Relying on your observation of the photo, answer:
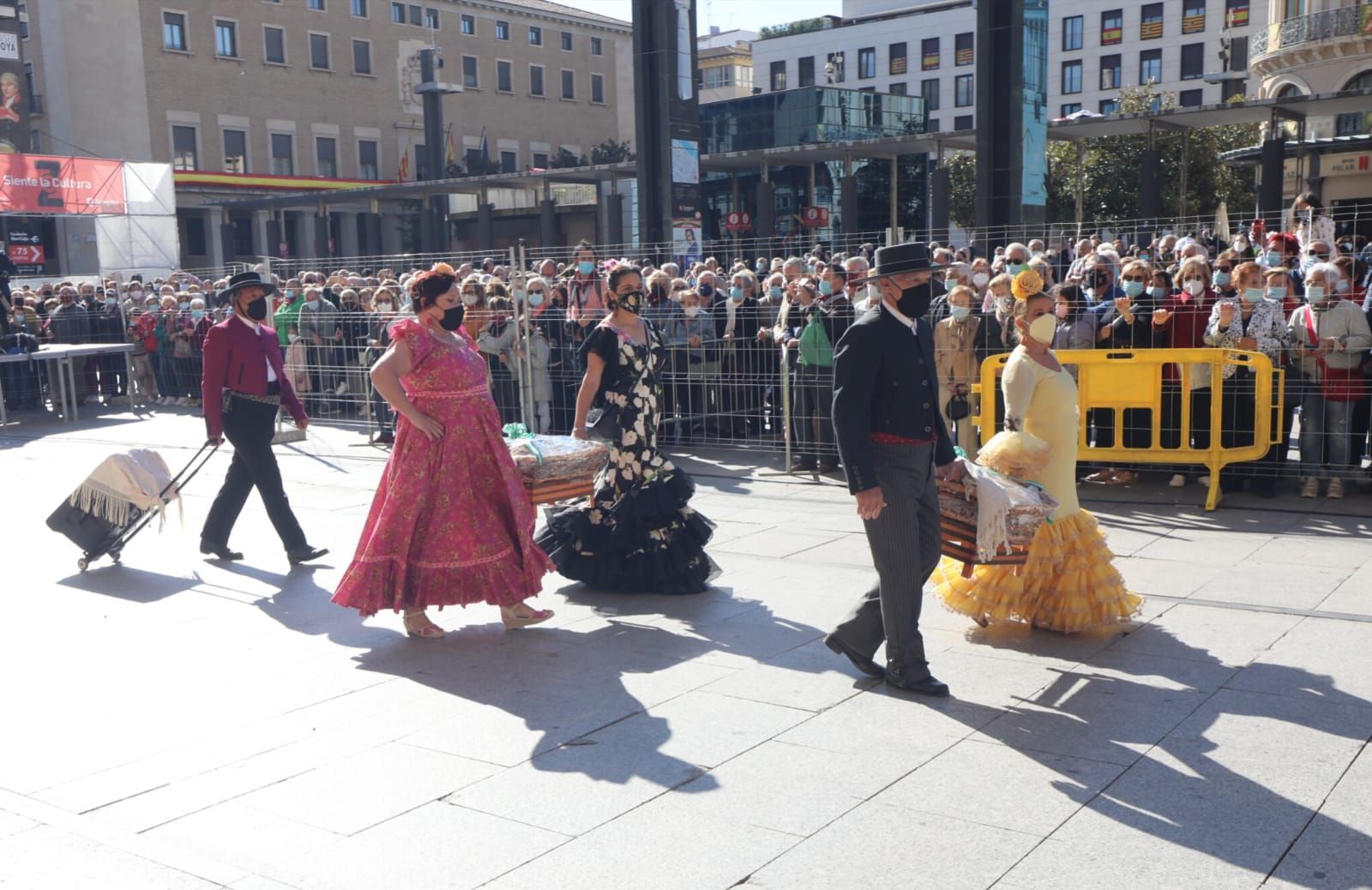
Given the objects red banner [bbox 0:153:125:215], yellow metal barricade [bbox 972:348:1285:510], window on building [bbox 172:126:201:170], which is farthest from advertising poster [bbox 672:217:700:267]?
window on building [bbox 172:126:201:170]

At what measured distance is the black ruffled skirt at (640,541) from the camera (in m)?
7.34

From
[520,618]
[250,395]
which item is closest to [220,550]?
[250,395]

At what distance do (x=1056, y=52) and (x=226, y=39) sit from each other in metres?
49.8

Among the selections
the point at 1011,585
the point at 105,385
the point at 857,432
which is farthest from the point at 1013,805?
the point at 105,385

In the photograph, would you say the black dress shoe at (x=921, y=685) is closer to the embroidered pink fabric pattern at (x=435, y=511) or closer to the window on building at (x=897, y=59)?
the embroidered pink fabric pattern at (x=435, y=511)

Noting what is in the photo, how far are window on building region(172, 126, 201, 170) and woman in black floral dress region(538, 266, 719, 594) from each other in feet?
157

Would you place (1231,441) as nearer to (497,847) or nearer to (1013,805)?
(1013,805)

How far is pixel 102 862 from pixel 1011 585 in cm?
407

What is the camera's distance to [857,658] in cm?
558

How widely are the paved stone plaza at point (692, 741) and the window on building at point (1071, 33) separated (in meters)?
76.2

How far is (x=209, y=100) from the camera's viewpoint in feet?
168

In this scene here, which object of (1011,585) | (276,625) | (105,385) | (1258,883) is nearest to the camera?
(1258,883)

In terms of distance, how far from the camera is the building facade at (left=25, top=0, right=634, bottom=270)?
156 feet

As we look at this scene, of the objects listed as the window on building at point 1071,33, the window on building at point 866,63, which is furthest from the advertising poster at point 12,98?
the window on building at point 1071,33
